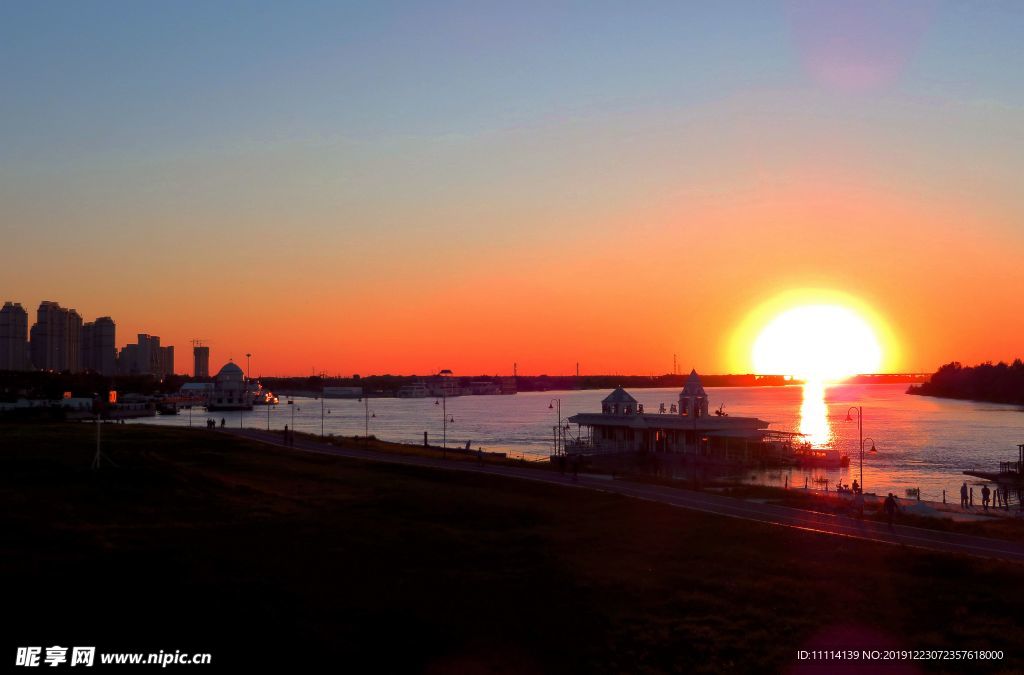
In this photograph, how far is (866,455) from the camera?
102 meters

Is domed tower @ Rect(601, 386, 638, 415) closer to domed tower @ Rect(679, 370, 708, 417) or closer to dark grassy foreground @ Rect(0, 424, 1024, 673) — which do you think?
domed tower @ Rect(679, 370, 708, 417)

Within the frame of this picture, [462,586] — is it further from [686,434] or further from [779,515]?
[686,434]

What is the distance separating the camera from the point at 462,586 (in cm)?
2295

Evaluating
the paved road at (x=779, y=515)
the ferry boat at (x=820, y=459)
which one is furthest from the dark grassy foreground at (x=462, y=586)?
the ferry boat at (x=820, y=459)

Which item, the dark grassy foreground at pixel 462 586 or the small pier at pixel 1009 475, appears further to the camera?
the small pier at pixel 1009 475

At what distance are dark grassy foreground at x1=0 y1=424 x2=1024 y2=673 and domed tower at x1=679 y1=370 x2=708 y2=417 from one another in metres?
54.7

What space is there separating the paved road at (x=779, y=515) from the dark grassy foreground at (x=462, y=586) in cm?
234

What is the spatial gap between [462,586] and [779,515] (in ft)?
56.9

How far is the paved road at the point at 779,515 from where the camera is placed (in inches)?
1140

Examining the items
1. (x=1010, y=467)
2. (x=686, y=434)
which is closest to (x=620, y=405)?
(x=686, y=434)

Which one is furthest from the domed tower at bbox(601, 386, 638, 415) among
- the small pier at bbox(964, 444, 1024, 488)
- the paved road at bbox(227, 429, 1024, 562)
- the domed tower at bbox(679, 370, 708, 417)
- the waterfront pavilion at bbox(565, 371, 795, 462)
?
the paved road at bbox(227, 429, 1024, 562)

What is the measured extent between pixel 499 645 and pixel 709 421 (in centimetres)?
7282

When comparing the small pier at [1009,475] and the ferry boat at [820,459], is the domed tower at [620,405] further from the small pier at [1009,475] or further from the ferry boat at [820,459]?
the small pier at [1009,475]

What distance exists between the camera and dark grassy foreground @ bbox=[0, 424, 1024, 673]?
60.1 ft
